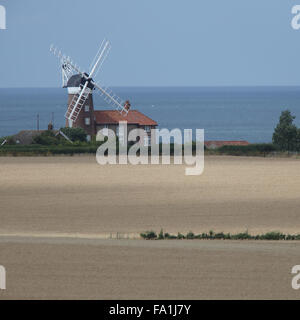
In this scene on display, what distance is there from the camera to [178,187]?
1548 inches

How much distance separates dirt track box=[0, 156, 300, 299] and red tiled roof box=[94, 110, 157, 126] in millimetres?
28492

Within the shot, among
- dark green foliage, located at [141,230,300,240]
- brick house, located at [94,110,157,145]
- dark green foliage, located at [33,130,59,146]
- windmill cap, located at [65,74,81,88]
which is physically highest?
windmill cap, located at [65,74,81,88]

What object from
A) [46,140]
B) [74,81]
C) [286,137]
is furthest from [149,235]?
[74,81]

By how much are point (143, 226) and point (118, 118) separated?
176ft

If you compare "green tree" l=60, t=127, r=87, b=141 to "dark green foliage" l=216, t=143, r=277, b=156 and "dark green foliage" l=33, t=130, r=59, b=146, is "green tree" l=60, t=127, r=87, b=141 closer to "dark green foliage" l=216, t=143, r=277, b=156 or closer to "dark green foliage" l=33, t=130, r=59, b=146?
"dark green foliage" l=33, t=130, r=59, b=146

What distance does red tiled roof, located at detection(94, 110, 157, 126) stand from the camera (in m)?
79.7

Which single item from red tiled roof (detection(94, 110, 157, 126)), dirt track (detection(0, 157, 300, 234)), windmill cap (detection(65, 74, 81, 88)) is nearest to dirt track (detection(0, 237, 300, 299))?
dirt track (detection(0, 157, 300, 234))

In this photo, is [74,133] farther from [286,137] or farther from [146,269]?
[146,269]

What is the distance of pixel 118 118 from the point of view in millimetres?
79938
